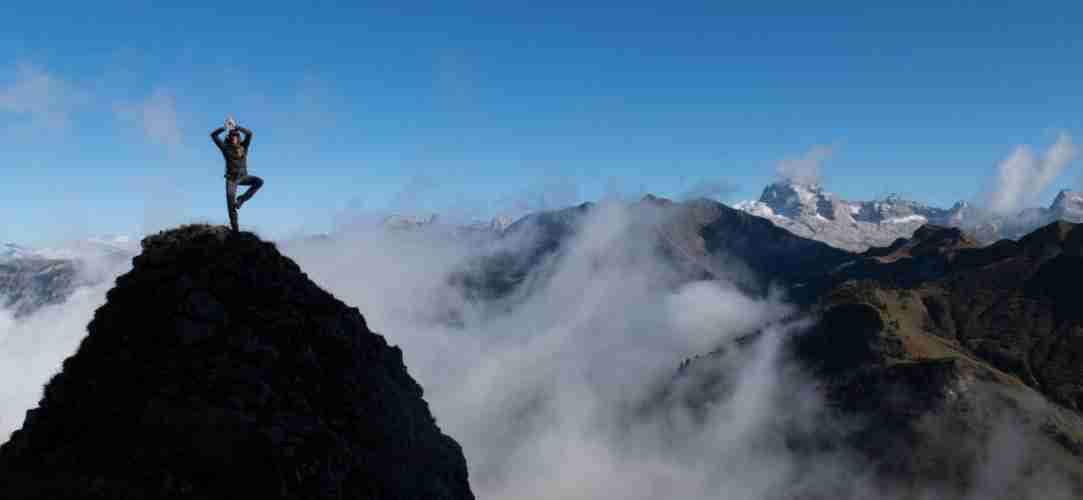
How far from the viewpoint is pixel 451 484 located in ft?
176

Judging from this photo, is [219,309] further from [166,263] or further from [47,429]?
[47,429]

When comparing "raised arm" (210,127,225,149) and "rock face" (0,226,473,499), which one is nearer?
"rock face" (0,226,473,499)

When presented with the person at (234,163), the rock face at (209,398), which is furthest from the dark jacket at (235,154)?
the rock face at (209,398)

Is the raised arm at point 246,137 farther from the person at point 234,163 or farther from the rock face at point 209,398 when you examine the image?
the rock face at point 209,398

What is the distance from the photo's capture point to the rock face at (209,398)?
1097 inches

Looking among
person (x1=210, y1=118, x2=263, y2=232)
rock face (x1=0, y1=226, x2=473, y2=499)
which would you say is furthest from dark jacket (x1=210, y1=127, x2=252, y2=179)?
rock face (x1=0, y1=226, x2=473, y2=499)

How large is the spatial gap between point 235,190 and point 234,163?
1.65m

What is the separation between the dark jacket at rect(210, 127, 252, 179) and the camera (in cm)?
4050

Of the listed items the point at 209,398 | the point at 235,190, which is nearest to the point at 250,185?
the point at 235,190

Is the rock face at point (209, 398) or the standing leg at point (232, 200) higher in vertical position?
the standing leg at point (232, 200)

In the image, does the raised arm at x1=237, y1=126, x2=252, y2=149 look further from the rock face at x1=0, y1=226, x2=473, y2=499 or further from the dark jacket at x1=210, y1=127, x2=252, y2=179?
the rock face at x1=0, y1=226, x2=473, y2=499

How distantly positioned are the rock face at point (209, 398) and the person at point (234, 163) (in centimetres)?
248

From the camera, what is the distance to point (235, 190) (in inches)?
1631

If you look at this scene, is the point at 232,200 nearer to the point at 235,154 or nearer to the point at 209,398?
the point at 235,154
